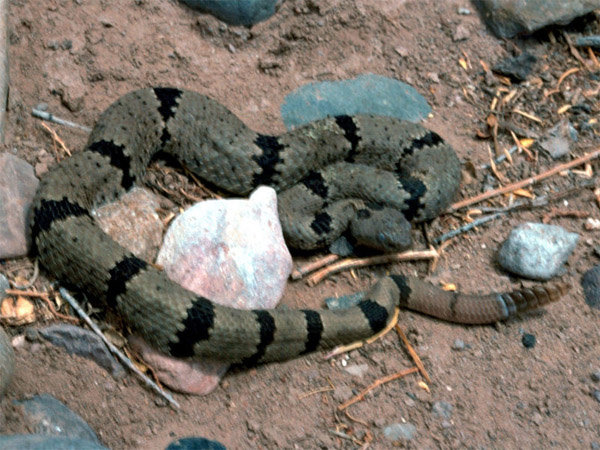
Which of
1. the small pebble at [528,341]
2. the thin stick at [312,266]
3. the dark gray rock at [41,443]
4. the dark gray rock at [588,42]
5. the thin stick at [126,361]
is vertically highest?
the dark gray rock at [588,42]

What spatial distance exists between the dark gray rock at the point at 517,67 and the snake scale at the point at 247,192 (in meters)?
0.90

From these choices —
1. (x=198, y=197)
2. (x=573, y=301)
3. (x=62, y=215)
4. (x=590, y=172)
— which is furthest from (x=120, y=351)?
(x=590, y=172)

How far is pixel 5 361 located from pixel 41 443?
0.49 m

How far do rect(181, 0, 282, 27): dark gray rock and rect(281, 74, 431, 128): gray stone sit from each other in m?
0.55

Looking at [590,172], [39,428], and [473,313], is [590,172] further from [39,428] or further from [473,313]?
[39,428]

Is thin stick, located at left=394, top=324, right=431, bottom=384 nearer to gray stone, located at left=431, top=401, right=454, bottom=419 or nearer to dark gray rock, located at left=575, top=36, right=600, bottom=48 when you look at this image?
gray stone, located at left=431, top=401, right=454, bottom=419

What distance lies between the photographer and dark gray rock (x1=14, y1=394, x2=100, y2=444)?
7.94ft

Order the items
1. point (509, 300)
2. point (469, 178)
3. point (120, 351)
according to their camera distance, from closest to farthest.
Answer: point (120, 351)
point (509, 300)
point (469, 178)

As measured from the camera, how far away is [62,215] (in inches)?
120

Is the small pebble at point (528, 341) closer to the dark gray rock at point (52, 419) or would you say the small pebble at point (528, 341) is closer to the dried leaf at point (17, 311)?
the dark gray rock at point (52, 419)

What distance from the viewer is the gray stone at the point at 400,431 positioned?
111 inches

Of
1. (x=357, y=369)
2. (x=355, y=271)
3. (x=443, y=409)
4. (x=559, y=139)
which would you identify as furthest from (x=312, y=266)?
(x=559, y=139)

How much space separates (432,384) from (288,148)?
1.51 m

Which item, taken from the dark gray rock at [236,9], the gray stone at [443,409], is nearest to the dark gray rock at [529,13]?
the dark gray rock at [236,9]
